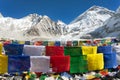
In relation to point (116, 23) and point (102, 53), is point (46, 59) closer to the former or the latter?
point (102, 53)

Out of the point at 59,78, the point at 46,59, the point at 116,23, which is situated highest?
the point at 116,23

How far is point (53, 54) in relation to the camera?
21.5 m

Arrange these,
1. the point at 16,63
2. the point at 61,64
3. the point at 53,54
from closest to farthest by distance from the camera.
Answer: the point at 16,63, the point at 61,64, the point at 53,54

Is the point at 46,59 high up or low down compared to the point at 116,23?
down

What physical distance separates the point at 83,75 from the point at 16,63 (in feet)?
15.4

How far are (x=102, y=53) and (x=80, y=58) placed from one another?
2.55m

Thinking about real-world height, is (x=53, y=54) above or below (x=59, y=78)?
above

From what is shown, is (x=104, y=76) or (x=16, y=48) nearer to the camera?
(x=104, y=76)

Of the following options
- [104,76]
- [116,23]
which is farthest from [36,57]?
[116,23]

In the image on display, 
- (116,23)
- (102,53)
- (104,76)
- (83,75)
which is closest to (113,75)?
(104,76)

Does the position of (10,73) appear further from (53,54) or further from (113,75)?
(113,75)

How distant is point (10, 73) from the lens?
18.9 m

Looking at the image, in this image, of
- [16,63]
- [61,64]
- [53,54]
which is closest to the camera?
[16,63]

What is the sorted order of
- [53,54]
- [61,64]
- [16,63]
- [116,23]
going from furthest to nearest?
[116,23] < [53,54] < [61,64] < [16,63]
